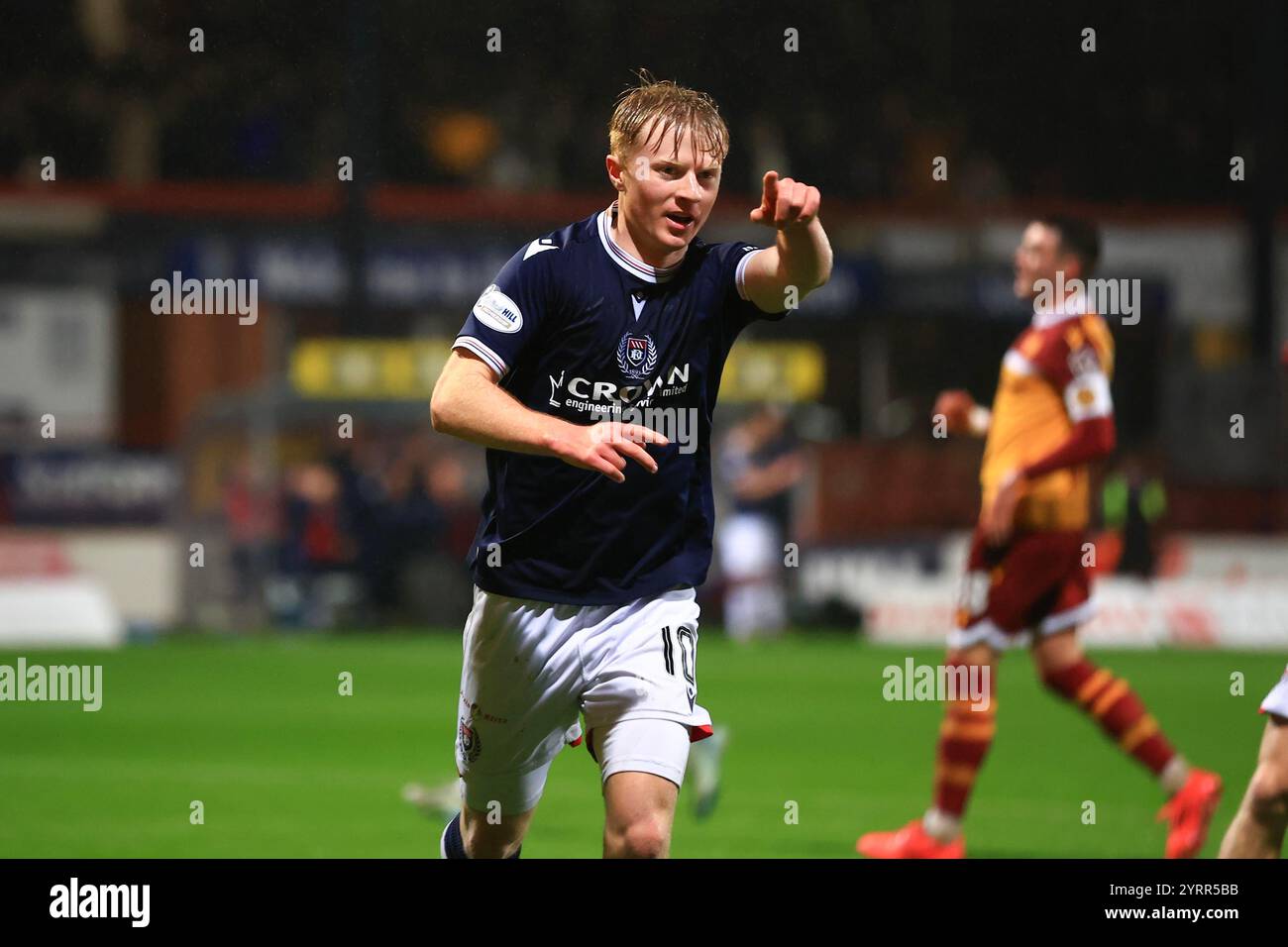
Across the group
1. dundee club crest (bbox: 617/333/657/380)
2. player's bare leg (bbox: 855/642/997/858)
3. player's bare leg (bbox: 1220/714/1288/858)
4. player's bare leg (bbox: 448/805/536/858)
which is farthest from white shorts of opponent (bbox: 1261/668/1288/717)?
player's bare leg (bbox: 855/642/997/858)

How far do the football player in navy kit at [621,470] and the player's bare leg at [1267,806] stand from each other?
57.0 inches

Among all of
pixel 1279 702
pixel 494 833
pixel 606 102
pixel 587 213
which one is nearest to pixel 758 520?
pixel 587 213

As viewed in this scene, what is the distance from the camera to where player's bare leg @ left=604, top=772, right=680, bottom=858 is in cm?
485

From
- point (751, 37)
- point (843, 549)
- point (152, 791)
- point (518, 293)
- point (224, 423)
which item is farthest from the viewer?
point (751, 37)

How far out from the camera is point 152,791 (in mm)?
9078

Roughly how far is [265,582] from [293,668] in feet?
14.4

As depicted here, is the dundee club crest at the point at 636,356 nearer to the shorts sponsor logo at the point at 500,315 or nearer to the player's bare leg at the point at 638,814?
the shorts sponsor logo at the point at 500,315

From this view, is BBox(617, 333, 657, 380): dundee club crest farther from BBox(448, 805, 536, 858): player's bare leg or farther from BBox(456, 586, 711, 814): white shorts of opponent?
BBox(448, 805, 536, 858): player's bare leg

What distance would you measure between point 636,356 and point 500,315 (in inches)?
14.3

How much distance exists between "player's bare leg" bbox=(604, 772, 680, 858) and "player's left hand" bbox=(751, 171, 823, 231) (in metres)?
1.39

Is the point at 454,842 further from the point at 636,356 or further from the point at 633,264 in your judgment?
the point at 633,264

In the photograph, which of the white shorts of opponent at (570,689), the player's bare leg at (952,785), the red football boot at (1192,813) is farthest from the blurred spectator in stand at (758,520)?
the white shorts of opponent at (570,689)
